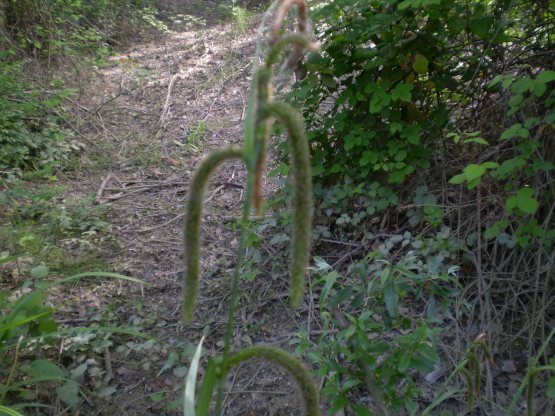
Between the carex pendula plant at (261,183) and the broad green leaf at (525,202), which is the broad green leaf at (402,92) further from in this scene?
the carex pendula plant at (261,183)

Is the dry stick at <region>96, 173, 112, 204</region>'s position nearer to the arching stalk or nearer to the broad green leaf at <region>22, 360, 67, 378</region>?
the broad green leaf at <region>22, 360, 67, 378</region>

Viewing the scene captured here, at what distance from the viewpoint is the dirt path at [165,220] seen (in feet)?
7.98

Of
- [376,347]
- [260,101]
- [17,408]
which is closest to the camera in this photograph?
[260,101]

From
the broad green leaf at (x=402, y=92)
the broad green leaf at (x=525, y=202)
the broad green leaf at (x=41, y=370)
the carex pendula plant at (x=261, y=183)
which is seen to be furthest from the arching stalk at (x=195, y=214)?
the broad green leaf at (x=402, y=92)

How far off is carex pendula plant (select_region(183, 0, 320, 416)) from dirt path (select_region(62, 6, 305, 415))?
4.36 feet

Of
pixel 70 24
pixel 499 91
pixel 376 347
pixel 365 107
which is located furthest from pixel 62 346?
pixel 70 24

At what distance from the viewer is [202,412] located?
95 cm

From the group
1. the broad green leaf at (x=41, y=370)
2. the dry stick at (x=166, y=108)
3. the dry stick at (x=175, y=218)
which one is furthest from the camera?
the dry stick at (x=166, y=108)

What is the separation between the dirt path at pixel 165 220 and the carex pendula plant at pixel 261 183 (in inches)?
52.3

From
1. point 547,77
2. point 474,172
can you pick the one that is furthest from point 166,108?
point 547,77

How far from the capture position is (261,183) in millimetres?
926

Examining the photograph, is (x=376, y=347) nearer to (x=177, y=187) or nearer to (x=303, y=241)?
(x=303, y=241)

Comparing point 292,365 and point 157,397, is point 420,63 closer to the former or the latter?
point 292,365

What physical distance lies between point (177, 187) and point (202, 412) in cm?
361
